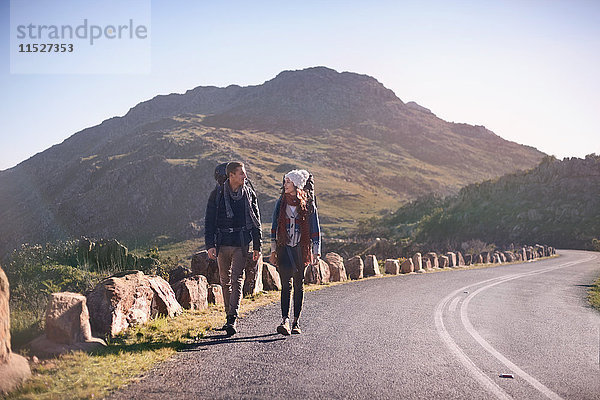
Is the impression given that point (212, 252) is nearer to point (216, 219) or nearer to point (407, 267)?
point (216, 219)

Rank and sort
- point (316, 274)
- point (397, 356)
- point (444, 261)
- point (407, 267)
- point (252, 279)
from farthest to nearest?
1. point (444, 261)
2. point (407, 267)
3. point (316, 274)
4. point (252, 279)
5. point (397, 356)

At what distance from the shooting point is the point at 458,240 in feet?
170

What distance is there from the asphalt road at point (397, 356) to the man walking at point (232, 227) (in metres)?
0.71

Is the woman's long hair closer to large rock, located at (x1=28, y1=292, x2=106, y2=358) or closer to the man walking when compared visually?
the man walking

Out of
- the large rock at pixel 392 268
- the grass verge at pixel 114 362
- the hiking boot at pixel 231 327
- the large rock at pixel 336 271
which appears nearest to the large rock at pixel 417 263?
the large rock at pixel 392 268

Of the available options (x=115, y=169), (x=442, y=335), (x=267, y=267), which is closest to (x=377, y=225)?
(x=267, y=267)

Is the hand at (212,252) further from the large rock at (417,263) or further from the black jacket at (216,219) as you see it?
the large rock at (417,263)

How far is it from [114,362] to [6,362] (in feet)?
3.60

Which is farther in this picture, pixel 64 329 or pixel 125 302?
pixel 125 302

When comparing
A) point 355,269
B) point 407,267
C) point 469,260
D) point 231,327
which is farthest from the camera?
point 469,260

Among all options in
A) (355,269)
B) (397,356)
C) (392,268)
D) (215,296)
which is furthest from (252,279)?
(392,268)

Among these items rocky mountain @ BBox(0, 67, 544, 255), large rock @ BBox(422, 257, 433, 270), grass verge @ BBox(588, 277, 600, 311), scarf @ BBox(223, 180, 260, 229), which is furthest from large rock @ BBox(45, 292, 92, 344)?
rocky mountain @ BBox(0, 67, 544, 255)

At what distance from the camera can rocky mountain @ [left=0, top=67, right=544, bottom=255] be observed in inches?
3814

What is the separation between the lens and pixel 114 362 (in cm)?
563
